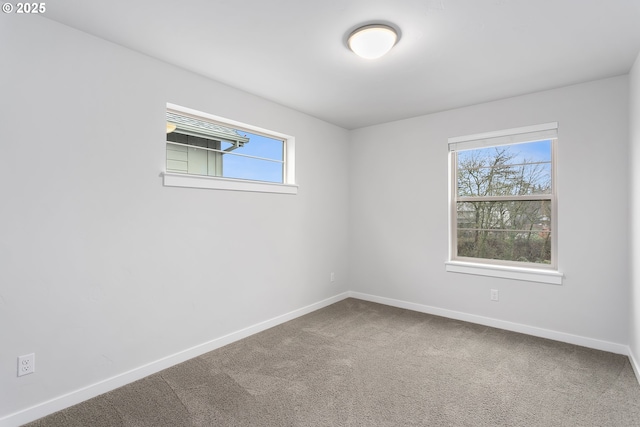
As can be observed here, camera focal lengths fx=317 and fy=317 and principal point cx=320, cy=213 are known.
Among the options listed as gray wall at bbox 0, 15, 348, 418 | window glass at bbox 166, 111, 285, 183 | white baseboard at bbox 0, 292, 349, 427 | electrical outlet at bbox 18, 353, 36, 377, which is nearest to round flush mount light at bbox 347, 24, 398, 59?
gray wall at bbox 0, 15, 348, 418

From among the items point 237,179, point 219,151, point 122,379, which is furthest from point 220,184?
point 122,379

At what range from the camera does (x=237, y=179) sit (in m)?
3.12

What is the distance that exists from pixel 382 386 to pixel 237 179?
219cm

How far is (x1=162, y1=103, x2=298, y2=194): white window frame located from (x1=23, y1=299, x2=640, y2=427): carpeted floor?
4.93 feet

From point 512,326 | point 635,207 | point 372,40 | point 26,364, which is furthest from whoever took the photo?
point 512,326

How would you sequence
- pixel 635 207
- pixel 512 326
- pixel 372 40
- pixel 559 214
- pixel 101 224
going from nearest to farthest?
pixel 372 40
pixel 101 224
pixel 635 207
pixel 559 214
pixel 512 326

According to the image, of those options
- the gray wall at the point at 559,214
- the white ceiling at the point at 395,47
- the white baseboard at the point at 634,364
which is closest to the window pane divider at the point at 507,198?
the gray wall at the point at 559,214

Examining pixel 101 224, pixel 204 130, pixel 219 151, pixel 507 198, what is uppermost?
pixel 204 130

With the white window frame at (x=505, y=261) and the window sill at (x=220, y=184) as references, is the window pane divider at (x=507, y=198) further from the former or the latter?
the window sill at (x=220, y=184)

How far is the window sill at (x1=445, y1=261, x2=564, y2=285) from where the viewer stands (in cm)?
309

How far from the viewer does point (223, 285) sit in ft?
9.87

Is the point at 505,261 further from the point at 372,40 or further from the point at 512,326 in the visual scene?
the point at 372,40

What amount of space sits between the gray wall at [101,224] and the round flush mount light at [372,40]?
1.42m

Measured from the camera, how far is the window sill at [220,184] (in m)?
2.62
